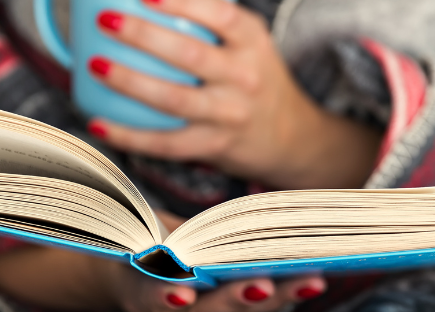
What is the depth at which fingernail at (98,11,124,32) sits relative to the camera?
512 mm

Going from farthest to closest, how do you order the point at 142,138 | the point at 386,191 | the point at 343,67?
the point at 343,67 → the point at 142,138 → the point at 386,191

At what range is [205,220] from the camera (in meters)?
0.34

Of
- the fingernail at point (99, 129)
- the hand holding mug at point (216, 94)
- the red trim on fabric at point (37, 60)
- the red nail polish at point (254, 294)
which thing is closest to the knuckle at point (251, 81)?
the hand holding mug at point (216, 94)

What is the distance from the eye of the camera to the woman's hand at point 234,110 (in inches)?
21.5

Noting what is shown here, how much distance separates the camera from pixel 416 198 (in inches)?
13.3

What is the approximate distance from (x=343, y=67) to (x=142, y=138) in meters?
0.37

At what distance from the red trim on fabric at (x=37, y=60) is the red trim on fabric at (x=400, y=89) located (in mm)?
603

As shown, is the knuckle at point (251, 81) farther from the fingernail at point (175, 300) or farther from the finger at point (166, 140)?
the fingernail at point (175, 300)

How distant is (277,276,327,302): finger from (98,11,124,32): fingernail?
0.35 metres

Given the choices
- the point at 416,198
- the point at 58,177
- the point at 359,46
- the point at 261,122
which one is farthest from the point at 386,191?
the point at 359,46

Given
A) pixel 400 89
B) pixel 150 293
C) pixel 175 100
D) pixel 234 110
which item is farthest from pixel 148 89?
pixel 400 89

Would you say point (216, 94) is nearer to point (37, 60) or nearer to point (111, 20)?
point (111, 20)

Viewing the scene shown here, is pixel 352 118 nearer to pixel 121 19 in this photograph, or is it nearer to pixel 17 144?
pixel 121 19

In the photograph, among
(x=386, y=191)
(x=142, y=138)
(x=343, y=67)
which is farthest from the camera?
(x=343, y=67)
